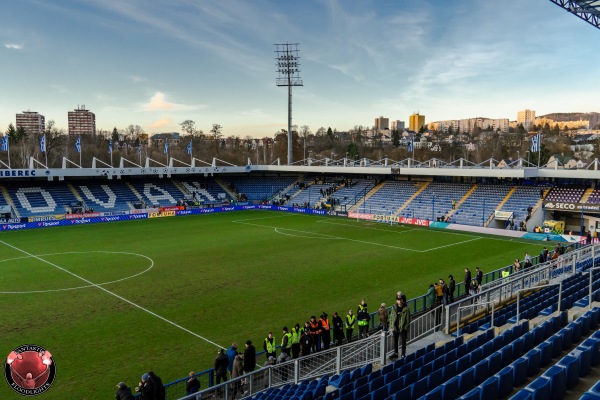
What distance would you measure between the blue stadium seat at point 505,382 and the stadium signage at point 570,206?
34.2m

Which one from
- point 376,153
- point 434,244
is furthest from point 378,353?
point 376,153

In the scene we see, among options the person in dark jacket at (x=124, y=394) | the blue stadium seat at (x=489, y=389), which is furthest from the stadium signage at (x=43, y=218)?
the blue stadium seat at (x=489, y=389)

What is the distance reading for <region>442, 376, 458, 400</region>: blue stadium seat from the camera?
6621 millimetres

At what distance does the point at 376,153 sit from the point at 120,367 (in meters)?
102

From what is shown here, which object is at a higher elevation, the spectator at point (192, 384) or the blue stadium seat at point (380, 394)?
the blue stadium seat at point (380, 394)

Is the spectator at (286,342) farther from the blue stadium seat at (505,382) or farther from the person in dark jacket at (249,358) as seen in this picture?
the blue stadium seat at (505,382)

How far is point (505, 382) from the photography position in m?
6.64

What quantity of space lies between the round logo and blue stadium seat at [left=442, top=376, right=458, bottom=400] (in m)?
7.84

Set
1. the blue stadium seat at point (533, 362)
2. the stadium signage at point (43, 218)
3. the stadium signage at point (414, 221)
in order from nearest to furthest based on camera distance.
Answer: the blue stadium seat at point (533, 362), the stadium signage at point (43, 218), the stadium signage at point (414, 221)

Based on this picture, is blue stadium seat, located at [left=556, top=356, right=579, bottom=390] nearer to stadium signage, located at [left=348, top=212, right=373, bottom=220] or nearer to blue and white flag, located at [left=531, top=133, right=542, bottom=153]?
blue and white flag, located at [left=531, top=133, right=542, bottom=153]

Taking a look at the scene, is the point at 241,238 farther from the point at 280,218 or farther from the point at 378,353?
the point at 378,353

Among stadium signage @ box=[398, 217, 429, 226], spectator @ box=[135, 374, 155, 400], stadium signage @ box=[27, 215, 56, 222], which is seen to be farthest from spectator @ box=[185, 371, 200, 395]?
stadium signage @ box=[27, 215, 56, 222]

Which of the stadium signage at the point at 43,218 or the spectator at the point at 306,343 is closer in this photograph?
the spectator at the point at 306,343

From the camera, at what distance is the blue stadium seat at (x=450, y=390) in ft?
21.7
